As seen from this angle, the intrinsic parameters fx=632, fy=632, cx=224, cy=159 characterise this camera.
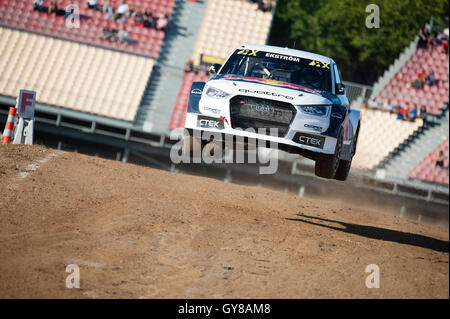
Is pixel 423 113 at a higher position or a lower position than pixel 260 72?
lower

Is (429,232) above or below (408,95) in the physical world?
below

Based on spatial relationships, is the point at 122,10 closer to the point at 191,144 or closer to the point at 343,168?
the point at 343,168

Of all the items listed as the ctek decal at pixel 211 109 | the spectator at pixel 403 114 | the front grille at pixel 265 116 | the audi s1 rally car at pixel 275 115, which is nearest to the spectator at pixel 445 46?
the spectator at pixel 403 114

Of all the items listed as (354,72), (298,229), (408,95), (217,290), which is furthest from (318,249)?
(354,72)

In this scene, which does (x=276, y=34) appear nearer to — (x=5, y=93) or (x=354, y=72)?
(x=354, y=72)

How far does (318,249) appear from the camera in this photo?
9.19 meters

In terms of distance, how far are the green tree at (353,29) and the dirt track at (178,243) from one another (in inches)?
911

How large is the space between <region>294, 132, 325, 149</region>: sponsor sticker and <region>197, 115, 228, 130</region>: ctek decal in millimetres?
1025

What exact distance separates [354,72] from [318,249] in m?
34.5

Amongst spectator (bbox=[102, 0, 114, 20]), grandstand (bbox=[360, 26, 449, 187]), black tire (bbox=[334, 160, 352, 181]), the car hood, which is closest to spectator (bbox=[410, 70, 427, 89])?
grandstand (bbox=[360, 26, 449, 187])

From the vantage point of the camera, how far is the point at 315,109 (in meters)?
8.67

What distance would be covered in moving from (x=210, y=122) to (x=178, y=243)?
5.61 feet

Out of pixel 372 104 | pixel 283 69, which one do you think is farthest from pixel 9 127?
pixel 372 104

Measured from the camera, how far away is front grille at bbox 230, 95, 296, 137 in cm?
856
